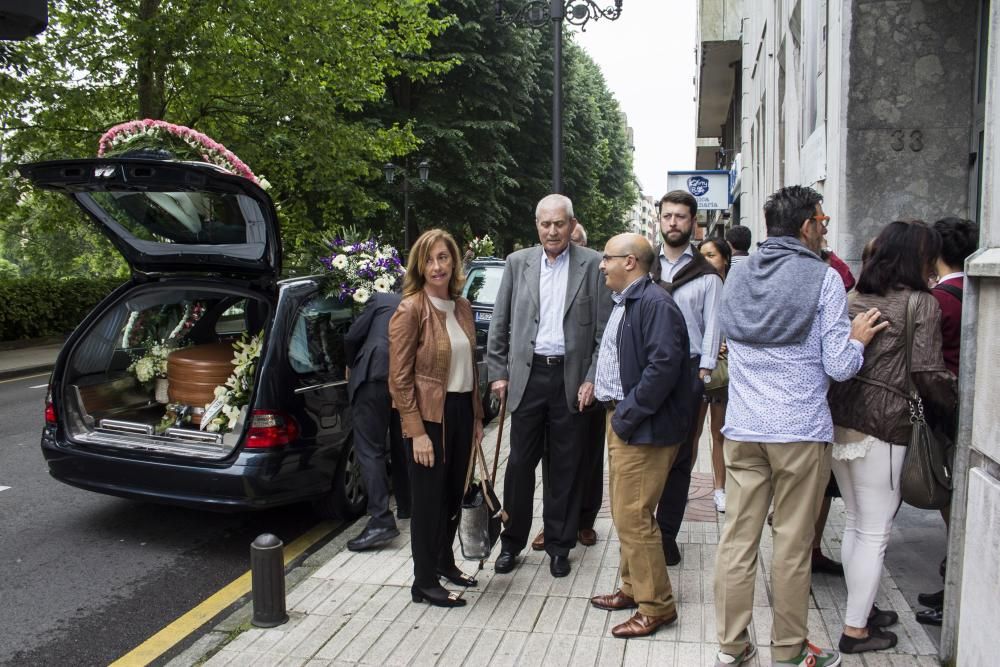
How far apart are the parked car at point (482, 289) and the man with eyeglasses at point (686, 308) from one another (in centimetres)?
478

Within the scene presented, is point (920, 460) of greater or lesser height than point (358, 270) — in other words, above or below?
below

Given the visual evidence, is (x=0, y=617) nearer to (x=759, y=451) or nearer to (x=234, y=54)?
(x=759, y=451)

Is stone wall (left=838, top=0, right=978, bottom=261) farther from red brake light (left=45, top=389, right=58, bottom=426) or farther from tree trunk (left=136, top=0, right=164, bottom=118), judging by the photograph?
tree trunk (left=136, top=0, right=164, bottom=118)

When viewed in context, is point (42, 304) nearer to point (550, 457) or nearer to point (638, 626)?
point (550, 457)

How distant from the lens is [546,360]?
4621 mm

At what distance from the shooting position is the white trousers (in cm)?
349

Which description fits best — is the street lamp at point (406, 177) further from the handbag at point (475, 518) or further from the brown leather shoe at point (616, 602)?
the brown leather shoe at point (616, 602)

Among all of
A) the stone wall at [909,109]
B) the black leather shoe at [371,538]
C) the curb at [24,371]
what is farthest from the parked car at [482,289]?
the curb at [24,371]

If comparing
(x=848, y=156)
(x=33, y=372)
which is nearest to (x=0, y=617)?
(x=848, y=156)

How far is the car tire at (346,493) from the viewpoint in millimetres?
5766

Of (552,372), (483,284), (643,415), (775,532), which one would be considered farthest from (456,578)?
(483,284)

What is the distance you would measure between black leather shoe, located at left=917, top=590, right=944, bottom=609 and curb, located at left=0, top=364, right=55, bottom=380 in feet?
47.2

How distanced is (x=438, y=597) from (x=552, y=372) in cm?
128

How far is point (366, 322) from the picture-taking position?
17.9 feet
